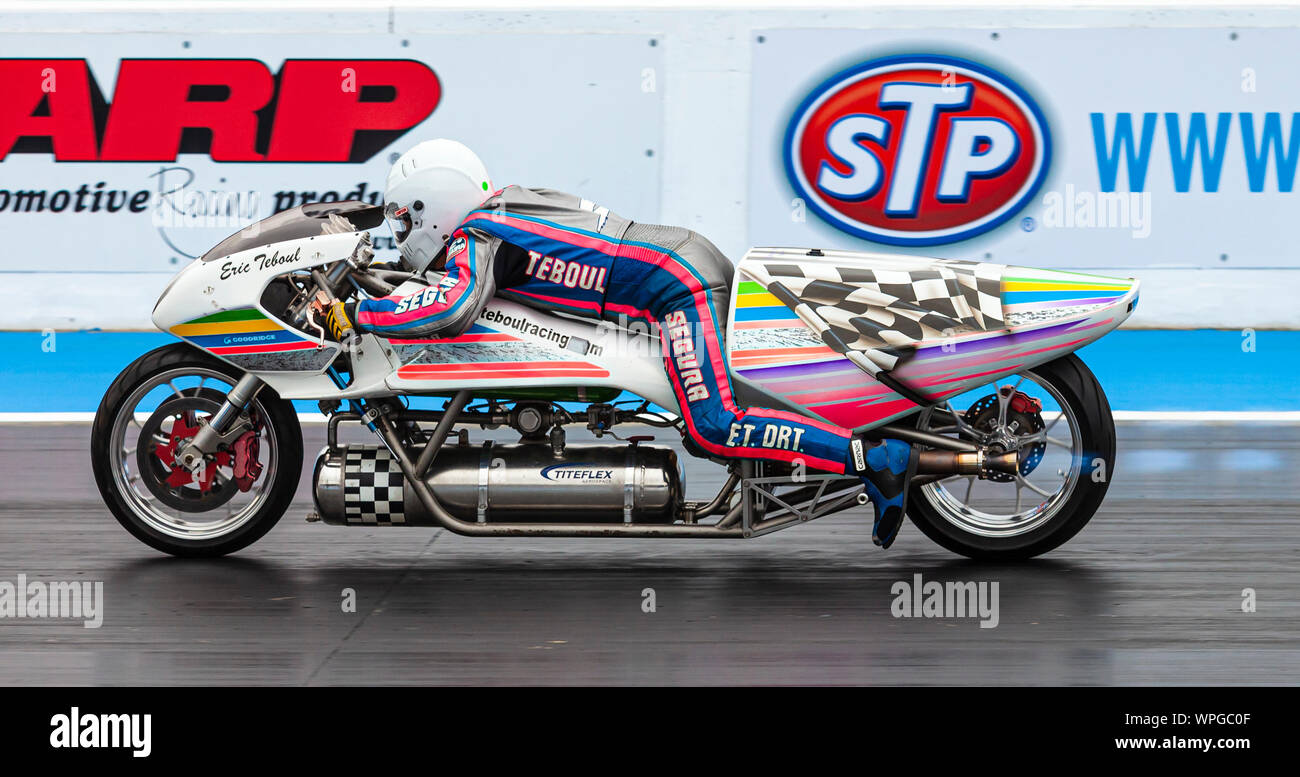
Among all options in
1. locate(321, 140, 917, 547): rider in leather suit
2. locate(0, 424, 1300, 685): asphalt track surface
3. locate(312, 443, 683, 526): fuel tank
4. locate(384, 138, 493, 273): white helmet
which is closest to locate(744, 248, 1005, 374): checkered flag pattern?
locate(321, 140, 917, 547): rider in leather suit

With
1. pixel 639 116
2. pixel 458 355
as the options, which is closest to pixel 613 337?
pixel 458 355

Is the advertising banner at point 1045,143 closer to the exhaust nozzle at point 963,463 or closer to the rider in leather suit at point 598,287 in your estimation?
the rider in leather suit at point 598,287

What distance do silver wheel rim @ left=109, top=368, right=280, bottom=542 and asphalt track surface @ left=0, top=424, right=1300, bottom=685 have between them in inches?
5.1

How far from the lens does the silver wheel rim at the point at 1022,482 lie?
5633mm

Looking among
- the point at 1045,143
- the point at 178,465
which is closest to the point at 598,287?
the point at 178,465

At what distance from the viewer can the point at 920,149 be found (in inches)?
426

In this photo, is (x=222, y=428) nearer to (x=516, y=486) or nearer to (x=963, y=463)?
(x=516, y=486)

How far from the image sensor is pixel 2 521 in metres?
6.73

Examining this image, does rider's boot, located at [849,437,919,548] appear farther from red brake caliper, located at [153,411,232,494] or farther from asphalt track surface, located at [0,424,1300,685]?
red brake caliper, located at [153,411,232,494]

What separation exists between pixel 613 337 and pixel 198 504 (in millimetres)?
1616

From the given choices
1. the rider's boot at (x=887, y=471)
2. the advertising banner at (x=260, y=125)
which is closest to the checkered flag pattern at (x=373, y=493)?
the rider's boot at (x=887, y=471)

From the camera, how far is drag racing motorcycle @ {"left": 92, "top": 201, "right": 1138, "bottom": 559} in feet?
18.0

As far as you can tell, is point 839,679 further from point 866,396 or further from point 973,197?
point 973,197
